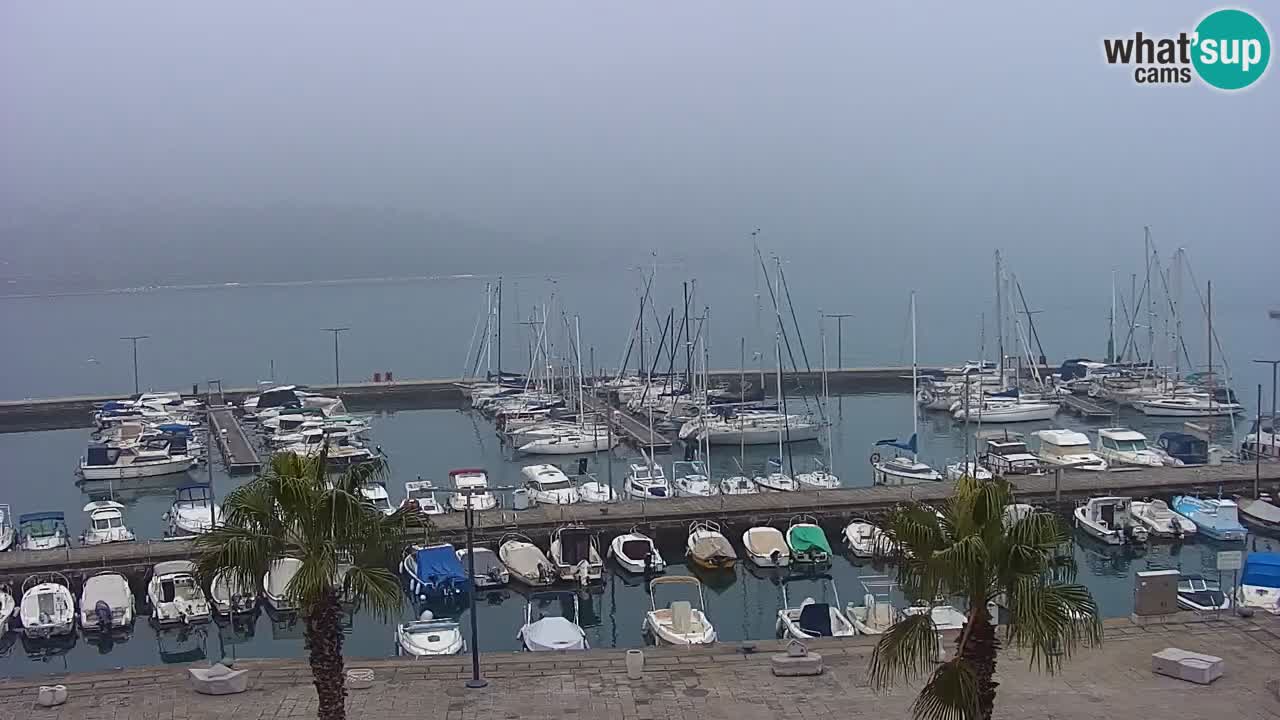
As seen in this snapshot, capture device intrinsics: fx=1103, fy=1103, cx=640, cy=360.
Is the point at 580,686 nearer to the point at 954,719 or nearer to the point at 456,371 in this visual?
the point at 954,719

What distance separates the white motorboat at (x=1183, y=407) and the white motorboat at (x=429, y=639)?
44876mm

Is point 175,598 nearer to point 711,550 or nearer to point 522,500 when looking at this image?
point 522,500

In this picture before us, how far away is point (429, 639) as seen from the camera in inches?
814

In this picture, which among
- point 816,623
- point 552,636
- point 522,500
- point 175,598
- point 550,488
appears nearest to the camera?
point 552,636

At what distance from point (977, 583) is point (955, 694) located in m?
0.86

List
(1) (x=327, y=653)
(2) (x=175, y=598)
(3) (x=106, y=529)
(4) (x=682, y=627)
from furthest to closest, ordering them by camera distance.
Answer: (3) (x=106, y=529)
(2) (x=175, y=598)
(4) (x=682, y=627)
(1) (x=327, y=653)

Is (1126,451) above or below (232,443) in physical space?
above

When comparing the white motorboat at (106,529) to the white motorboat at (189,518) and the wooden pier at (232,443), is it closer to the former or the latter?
the white motorboat at (189,518)

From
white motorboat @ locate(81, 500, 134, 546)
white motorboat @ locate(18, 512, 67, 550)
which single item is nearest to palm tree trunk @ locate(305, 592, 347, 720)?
white motorboat @ locate(18, 512, 67, 550)

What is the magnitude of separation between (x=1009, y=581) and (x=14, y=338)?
167m

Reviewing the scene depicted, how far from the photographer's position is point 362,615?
1001 inches

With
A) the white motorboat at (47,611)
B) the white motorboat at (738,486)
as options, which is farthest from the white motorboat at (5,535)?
the white motorboat at (738,486)

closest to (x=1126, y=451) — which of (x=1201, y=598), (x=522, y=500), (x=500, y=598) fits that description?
(x=1201, y=598)

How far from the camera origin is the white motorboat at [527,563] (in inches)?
1043
